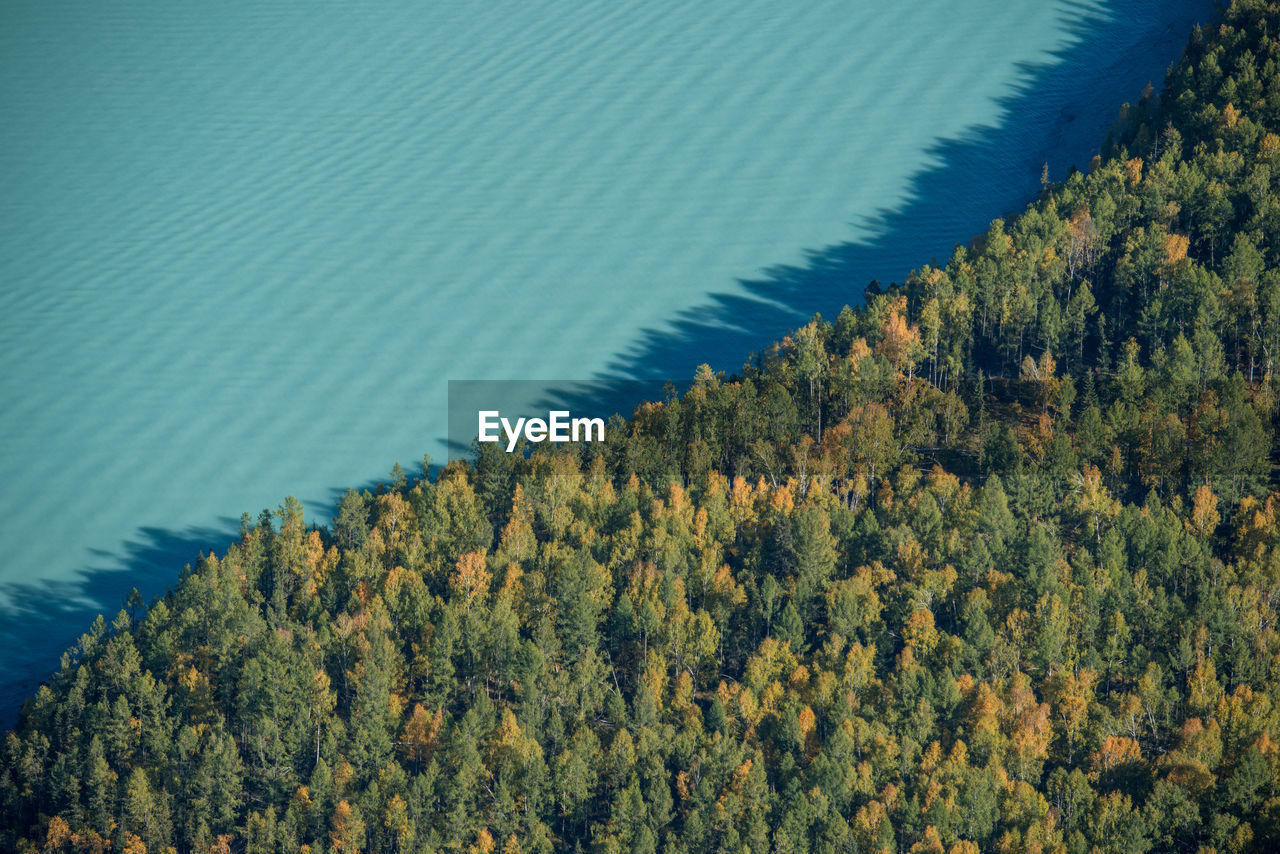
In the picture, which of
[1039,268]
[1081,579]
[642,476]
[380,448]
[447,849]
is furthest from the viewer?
[380,448]

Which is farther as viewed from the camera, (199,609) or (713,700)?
(199,609)

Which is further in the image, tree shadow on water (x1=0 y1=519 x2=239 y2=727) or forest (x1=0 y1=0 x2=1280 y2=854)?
tree shadow on water (x1=0 y1=519 x2=239 y2=727)

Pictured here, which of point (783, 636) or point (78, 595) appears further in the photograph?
point (78, 595)

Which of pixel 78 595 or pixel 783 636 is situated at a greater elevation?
pixel 78 595

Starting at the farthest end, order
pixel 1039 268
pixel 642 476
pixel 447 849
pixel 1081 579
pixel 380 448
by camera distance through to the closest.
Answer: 1. pixel 380 448
2. pixel 1039 268
3. pixel 642 476
4. pixel 1081 579
5. pixel 447 849

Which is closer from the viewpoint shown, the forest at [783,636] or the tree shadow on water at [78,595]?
the forest at [783,636]

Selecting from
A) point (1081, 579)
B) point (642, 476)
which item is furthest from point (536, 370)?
point (1081, 579)

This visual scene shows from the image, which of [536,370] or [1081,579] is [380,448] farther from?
[1081,579]

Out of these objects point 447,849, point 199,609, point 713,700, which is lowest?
point 447,849
